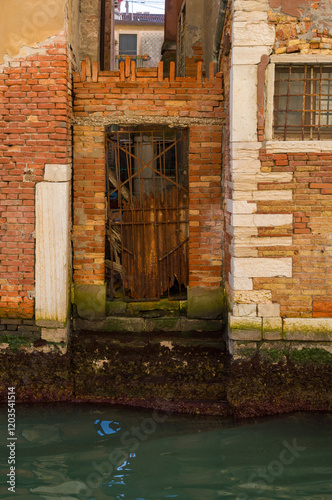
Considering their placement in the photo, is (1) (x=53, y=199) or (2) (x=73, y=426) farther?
(1) (x=53, y=199)

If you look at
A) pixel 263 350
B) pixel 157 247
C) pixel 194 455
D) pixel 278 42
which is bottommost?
pixel 194 455

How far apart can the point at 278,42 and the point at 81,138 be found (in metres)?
2.44

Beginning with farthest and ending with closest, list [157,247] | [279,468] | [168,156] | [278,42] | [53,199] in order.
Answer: [168,156] → [157,247] → [53,199] → [278,42] → [279,468]

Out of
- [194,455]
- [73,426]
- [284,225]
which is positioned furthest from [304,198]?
[73,426]

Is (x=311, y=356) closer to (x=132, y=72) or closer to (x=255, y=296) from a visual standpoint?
(x=255, y=296)

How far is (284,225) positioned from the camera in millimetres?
5480

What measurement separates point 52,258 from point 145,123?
1.91 metres

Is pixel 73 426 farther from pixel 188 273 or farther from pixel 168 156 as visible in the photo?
pixel 168 156

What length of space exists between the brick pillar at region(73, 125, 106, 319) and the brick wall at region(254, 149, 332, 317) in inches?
74.8

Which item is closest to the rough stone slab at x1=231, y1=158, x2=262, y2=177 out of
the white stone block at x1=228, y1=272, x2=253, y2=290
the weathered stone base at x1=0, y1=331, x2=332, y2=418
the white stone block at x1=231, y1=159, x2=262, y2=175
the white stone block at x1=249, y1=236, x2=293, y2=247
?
the white stone block at x1=231, y1=159, x2=262, y2=175

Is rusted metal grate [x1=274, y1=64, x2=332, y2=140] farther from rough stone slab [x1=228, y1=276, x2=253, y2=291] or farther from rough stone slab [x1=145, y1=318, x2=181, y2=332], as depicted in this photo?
rough stone slab [x1=145, y1=318, x2=181, y2=332]

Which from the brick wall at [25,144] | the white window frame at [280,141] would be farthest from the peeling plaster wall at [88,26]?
the white window frame at [280,141]

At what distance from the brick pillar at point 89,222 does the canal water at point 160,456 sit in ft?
4.17

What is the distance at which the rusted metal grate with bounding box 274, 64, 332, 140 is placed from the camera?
5504 mm
